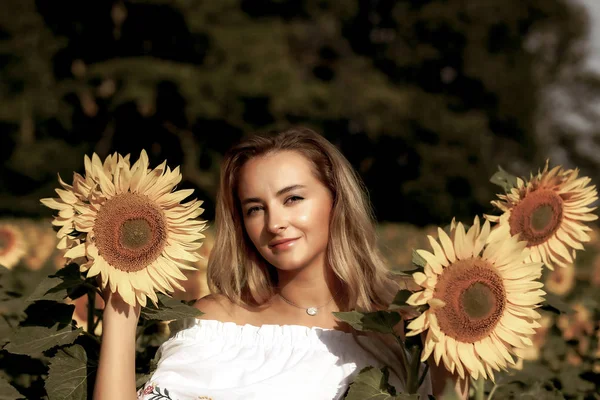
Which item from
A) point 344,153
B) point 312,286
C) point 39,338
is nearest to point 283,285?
point 312,286

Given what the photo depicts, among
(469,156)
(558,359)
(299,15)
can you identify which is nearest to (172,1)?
(299,15)

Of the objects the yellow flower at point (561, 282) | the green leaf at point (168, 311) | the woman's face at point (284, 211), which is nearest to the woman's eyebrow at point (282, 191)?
the woman's face at point (284, 211)

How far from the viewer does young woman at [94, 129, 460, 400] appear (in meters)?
2.51

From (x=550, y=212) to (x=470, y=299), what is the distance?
58cm

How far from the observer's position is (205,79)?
63.8 feet

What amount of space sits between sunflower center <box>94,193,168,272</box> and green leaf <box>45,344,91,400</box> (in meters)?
0.40

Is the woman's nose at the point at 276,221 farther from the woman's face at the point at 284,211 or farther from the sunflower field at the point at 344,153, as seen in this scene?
the sunflower field at the point at 344,153

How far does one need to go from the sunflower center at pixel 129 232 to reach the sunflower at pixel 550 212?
3.11 ft

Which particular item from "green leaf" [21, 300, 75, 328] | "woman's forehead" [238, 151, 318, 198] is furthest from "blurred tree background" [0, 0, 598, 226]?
"green leaf" [21, 300, 75, 328]

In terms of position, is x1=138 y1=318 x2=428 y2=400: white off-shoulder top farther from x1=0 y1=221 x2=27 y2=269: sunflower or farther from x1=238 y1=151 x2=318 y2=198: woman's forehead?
x1=0 y1=221 x2=27 y2=269: sunflower

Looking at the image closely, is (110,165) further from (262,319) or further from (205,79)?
(205,79)

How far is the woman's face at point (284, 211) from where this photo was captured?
269 centimetres

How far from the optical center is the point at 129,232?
6.59ft

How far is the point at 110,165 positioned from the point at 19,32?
18668 millimetres
